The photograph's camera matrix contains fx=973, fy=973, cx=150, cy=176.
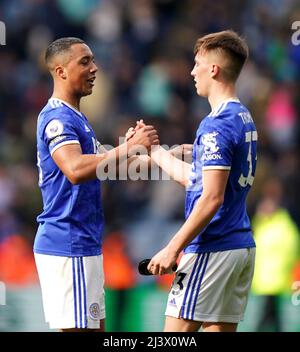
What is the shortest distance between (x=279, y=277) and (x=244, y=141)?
15.3ft

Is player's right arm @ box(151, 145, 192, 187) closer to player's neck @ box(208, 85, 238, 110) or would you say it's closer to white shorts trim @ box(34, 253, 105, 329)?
player's neck @ box(208, 85, 238, 110)

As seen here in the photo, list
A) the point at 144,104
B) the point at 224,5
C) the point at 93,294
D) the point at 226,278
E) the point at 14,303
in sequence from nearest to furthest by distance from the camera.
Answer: the point at 226,278, the point at 93,294, the point at 14,303, the point at 144,104, the point at 224,5

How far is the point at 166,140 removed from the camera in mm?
11242

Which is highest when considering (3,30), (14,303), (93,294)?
(3,30)

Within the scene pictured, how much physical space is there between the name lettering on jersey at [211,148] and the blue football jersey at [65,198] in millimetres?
826

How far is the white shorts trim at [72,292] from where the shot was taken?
18.4 feet

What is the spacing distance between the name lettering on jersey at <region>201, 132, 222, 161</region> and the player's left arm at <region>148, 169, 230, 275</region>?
0.33 ft

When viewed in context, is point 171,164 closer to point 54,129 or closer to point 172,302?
point 54,129

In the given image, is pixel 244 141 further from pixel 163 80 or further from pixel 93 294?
pixel 163 80

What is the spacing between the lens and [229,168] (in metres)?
5.20
